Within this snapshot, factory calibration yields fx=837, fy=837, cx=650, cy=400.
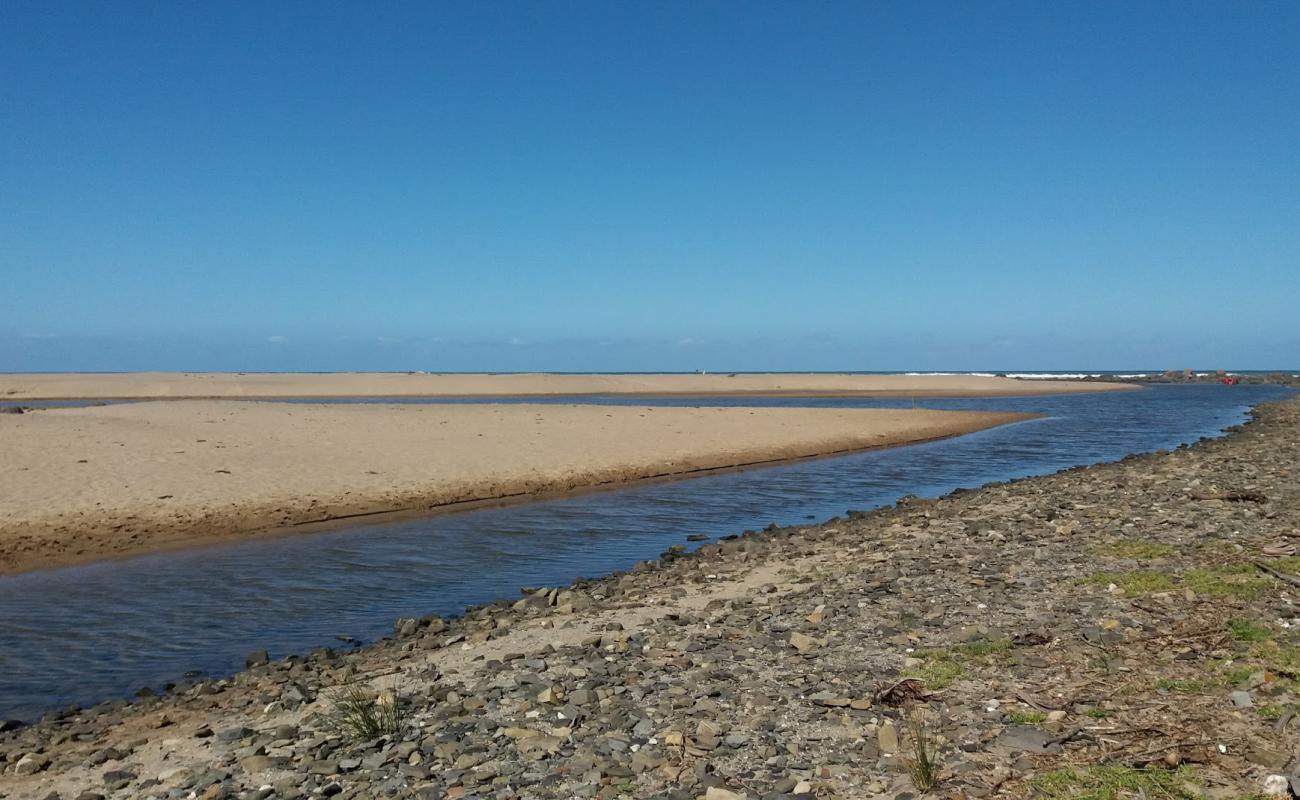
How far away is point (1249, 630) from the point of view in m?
7.57

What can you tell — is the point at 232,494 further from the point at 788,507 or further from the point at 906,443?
the point at 906,443

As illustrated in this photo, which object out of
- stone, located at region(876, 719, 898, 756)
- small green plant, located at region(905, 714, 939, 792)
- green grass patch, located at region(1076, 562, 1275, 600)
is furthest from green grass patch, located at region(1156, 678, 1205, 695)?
green grass patch, located at region(1076, 562, 1275, 600)

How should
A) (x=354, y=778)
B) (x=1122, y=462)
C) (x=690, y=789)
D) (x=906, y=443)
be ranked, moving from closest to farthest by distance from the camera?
(x=690, y=789)
(x=354, y=778)
(x=1122, y=462)
(x=906, y=443)

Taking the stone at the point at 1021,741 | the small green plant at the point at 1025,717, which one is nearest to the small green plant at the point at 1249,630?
the small green plant at the point at 1025,717

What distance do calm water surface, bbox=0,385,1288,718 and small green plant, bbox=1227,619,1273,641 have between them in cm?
906

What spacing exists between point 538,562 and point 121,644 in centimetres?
643

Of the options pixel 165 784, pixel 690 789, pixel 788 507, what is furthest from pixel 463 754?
pixel 788 507

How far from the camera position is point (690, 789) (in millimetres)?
5574

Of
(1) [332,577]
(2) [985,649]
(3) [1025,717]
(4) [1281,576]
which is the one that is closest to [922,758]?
(3) [1025,717]

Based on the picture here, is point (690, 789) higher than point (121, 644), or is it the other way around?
point (690, 789)

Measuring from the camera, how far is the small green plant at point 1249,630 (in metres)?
7.41

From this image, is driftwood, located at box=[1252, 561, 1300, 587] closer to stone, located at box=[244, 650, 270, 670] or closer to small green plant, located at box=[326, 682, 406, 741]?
small green plant, located at box=[326, 682, 406, 741]

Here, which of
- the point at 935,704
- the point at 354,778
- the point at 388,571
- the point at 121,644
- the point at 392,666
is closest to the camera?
the point at 354,778

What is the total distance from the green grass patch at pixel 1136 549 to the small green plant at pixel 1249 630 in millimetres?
3345
